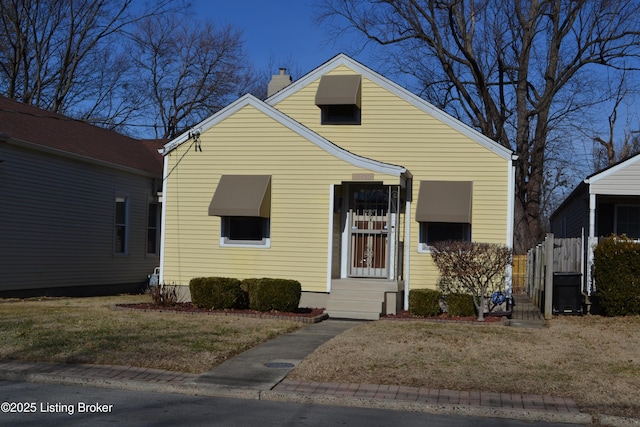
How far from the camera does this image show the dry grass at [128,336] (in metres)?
10.3

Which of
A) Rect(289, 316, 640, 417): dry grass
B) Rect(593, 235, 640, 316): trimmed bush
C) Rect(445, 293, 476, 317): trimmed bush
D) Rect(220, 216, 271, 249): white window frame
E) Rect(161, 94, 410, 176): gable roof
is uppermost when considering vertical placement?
Rect(161, 94, 410, 176): gable roof

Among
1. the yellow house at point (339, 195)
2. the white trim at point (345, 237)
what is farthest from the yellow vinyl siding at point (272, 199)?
the white trim at point (345, 237)

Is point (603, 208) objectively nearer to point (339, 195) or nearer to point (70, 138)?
point (339, 195)

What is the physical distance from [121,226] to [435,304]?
11753 millimetres

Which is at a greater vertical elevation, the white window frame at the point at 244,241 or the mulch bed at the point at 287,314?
the white window frame at the point at 244,241

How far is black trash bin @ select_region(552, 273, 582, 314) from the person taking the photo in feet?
54.9

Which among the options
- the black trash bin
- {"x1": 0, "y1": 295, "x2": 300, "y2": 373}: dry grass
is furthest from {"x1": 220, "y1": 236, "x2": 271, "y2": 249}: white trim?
the black trash bin

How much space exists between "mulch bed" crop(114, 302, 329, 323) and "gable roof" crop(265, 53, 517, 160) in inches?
213

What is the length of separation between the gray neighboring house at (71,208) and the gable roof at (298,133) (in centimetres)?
395

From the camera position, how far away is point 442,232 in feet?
57.6

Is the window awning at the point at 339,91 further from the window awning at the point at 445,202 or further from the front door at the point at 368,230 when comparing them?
the window awning at the point at 445,202

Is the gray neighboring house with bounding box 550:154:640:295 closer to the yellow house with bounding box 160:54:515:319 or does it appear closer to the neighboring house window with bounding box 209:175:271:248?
the yellow house with bounding box 160:54:515:319

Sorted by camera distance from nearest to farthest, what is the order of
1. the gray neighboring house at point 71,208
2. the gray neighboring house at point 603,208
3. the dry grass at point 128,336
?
the dry grass at point 128,336 → the gray neighboring house at point 603,208 → the gray neighboring house at point 71,208

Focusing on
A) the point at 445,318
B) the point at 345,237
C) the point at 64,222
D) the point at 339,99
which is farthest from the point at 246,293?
the point at 64,222
